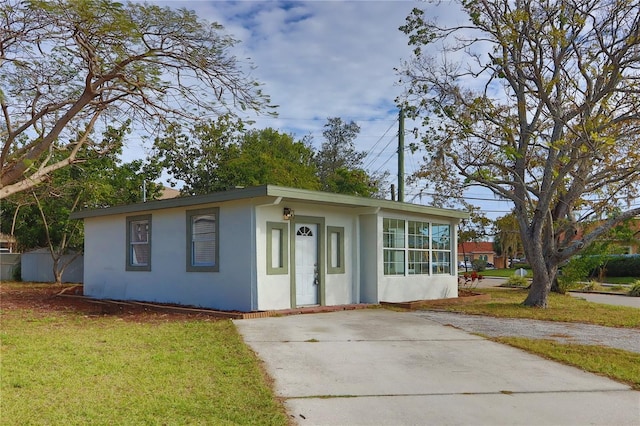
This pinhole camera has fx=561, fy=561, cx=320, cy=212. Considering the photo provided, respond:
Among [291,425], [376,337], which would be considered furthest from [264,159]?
[291,425]

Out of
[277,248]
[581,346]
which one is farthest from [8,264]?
[581,346]

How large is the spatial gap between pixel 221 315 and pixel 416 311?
4720 mm

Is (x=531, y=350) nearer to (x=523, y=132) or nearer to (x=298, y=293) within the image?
(x=298, y=293)

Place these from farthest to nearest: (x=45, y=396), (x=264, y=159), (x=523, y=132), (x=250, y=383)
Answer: (x=264, y=159)
(x=523, y=132)
(x=250, y=383)
(x=45, y=396)

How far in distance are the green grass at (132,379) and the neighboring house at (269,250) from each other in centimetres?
291

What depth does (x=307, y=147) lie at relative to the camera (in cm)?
3644

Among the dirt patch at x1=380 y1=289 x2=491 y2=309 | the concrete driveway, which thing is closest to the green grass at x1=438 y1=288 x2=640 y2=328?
the dirt patch at x1=380 y1=289 x2=491 y2=309

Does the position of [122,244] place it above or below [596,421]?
above

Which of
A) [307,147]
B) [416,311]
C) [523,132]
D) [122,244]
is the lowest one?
[416,311]

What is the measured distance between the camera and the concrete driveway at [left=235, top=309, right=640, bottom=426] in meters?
5.11

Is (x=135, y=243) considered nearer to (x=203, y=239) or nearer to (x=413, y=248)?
(x=203, y=239)

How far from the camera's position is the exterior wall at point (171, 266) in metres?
12.0

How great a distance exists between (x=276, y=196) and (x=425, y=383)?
5.95 meters

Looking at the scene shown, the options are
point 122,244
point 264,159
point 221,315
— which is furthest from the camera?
point 264,159
